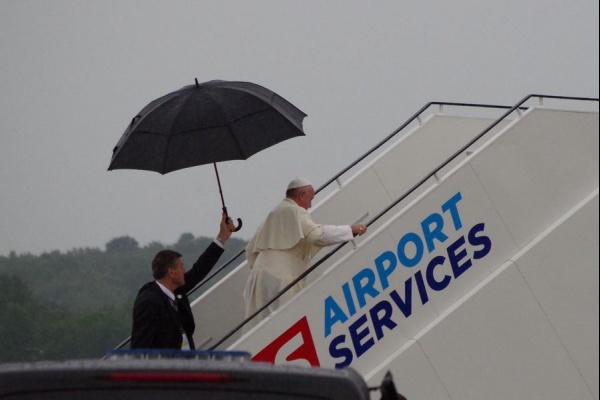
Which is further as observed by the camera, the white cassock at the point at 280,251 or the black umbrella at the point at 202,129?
the white cassock at the point at 280,251

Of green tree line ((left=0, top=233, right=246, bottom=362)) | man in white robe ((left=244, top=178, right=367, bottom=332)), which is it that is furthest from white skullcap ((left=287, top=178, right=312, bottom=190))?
green tree line ((left=0, top=233, right=246, bottom=362))

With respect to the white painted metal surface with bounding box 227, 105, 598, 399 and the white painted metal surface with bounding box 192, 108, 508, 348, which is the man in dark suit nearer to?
the white painted metal surface with bounding box 227, 105, 598, 399

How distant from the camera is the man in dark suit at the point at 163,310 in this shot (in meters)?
8.70

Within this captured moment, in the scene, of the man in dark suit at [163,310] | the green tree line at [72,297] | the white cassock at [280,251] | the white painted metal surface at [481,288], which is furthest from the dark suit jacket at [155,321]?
the green tree line at [72,297]

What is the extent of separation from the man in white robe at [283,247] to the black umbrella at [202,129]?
12.5 inches

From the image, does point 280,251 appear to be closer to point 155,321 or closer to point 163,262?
point 163,262

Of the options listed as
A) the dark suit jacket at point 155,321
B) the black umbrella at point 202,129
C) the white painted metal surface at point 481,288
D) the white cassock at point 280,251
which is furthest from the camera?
the white cassock at point 280,251

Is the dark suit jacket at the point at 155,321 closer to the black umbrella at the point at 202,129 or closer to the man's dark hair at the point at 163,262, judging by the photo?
the man's dark hair at the point at 163,262

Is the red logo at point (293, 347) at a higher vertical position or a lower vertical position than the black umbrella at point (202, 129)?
lower

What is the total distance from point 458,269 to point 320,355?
100 cm

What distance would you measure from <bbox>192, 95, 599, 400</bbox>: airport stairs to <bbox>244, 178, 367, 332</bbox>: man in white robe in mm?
382

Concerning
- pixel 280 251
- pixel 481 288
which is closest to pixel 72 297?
pixel 280 251

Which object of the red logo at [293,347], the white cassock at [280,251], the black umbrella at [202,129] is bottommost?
the red logo at [293,347]

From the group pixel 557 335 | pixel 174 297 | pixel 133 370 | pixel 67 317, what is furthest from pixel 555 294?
pixel 67 317
